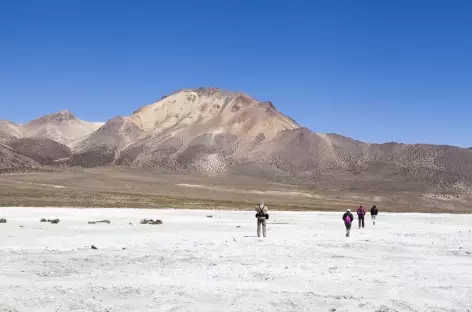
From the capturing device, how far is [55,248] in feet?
71.1

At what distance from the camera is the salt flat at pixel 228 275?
12.8 meters

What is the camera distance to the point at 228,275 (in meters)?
16.3

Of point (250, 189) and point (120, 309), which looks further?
point (250, 189)

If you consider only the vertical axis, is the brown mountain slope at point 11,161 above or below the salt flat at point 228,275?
above

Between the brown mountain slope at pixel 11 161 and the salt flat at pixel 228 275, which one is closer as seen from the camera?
the salt flat at pixel 228 275

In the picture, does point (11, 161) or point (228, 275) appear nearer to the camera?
point (228, 275)

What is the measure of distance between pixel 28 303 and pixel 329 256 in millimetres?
11619

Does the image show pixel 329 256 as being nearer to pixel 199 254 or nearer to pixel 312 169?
pixel 199 254

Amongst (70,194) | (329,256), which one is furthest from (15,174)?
(329,256)

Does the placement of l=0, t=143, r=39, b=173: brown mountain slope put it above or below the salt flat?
above

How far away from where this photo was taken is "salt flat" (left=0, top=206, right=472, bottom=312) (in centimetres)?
1282

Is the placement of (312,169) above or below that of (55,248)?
above

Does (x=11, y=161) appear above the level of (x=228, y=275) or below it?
above

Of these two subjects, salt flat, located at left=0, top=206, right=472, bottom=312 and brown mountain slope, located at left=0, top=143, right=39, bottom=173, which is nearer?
salt flat, located at left=0, top=206, right=472, bottom=312
